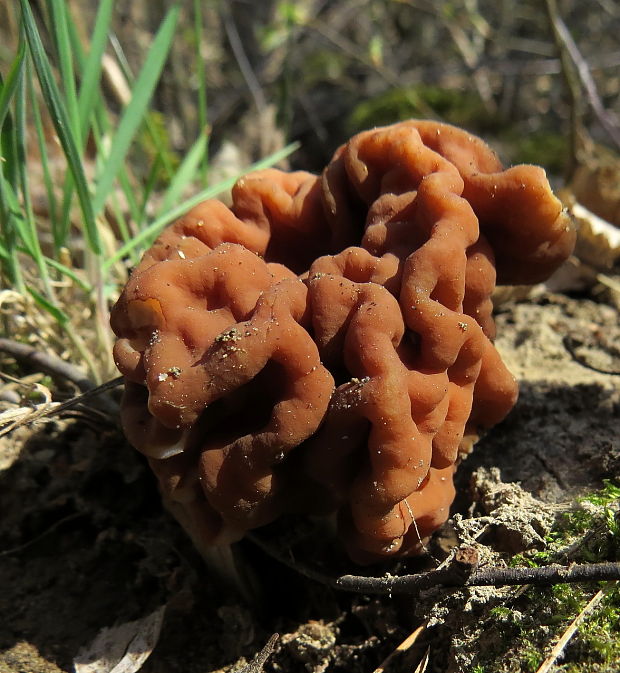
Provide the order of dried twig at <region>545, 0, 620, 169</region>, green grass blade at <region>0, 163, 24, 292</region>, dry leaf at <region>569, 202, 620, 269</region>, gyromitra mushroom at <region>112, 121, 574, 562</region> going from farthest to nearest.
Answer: dried twig at <region>545, 0, 620, 169</region> < dry leaf at <region>569, 202, 620, 269</region> < green grass blade at <region>0, 163, 24, 292</region> < gyromitra mushroom at <region>112, 121, 574, 562</region>

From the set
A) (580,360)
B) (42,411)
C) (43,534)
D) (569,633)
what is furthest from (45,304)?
(580,360)

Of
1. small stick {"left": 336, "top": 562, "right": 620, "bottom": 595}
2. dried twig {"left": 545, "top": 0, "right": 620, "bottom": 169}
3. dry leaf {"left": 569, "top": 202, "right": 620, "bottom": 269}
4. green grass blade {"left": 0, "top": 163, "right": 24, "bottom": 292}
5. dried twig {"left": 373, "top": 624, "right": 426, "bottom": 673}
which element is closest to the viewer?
small stick {"left": 336, "top": 562, "right": 620, "bottom": 595}

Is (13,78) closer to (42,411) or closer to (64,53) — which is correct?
(64,53)

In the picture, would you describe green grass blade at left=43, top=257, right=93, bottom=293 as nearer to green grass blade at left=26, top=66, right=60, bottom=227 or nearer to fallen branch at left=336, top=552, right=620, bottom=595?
green grass blade at left=26, top=66, right=60, bottom=227

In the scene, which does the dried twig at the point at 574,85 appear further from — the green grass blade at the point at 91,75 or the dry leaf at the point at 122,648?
the dry leaf at the point at 122,648

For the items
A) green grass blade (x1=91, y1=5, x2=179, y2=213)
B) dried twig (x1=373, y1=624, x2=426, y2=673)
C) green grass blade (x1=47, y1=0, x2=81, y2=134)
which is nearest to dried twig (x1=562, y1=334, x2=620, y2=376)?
dried twig (x1=373, y1=624, x2=426, y2=673)
